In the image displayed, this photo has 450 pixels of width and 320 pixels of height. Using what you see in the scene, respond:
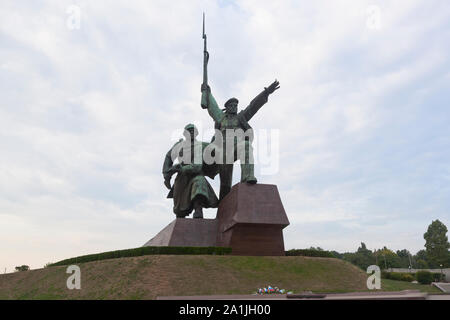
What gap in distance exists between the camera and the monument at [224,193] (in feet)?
43.1

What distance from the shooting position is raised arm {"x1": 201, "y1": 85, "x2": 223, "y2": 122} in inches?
654

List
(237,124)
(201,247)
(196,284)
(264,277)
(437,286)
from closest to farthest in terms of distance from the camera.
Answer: (196,284), (264,277), (201,247), (237,124), (437,286)

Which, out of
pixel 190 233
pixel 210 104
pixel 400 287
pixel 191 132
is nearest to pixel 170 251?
pixel 190 233

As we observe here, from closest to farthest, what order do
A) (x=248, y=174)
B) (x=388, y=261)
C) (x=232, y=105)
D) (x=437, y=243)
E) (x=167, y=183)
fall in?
1. (x=248, y=174)
2. (x=232, y=105)
3. (x=167, y=183)
4. (x=437, y=243)
5. (x=388, y=261)

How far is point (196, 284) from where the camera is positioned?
10.8 m

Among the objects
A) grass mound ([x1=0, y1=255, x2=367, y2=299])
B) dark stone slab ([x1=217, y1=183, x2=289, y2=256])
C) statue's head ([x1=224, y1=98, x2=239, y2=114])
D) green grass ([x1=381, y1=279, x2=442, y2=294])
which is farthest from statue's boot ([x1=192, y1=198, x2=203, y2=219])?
green grass ([x1=381, y1=279, x2=442, y2=294])

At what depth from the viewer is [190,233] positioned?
14164mm

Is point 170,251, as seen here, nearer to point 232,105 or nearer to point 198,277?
point 198,277

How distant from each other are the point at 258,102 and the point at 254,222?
5.55 m

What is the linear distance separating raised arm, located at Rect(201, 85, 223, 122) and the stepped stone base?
4.15 metres

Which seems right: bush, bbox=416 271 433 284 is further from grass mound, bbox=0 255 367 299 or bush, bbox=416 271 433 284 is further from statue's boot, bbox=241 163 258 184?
statue's boot, bbox=241 163 258 184
